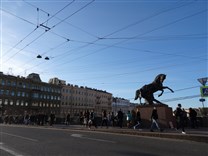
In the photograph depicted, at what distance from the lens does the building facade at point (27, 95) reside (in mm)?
90625

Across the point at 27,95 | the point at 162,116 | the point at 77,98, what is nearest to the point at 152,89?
the point at 162,116

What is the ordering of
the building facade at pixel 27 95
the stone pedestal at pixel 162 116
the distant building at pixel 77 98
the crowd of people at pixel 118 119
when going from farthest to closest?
the distant building at pixel 77 98, the building facade at pixel 27 95, the stone pedestal at pixel 162 116, the crowd of people at pixel 118 119

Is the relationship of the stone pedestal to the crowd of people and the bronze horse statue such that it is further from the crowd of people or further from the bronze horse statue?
the bronze horse statue

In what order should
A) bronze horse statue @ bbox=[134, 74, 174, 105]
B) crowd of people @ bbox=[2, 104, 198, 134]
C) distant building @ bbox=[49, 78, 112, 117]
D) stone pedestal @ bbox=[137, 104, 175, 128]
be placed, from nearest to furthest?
crowd of people @ bbox=[2, 104, 198, 134], stone pedestal @ bbox=[137, 104, 175, 128], bronze horse statue @ bbox=[134, 74, 174, 105], distant building @ bbox=[49, 78, 112, 117]

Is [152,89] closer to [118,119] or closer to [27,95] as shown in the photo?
[118,119]

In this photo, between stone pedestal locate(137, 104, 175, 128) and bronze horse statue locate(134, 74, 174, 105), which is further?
bronze horse statue locate(134, 74, 174, 105)

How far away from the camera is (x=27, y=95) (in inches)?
3912

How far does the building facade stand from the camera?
90625 millimetres

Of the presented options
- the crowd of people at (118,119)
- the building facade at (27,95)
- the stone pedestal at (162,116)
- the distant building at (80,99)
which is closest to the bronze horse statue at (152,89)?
the stone pedestal at (162,116)

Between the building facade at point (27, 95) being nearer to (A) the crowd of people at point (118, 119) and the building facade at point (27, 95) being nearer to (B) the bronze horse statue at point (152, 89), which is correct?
(A) the crowd of people at point (118, 119)

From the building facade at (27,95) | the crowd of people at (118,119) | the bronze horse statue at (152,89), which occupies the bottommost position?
the crowd of people at (118,119)

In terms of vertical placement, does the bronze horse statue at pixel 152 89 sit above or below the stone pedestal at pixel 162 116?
above

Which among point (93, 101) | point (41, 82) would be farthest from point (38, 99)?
point (93, 101)

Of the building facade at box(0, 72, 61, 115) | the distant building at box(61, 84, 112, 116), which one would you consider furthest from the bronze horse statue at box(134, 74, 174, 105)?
the distant building at box(61, 84, 112, 116)
